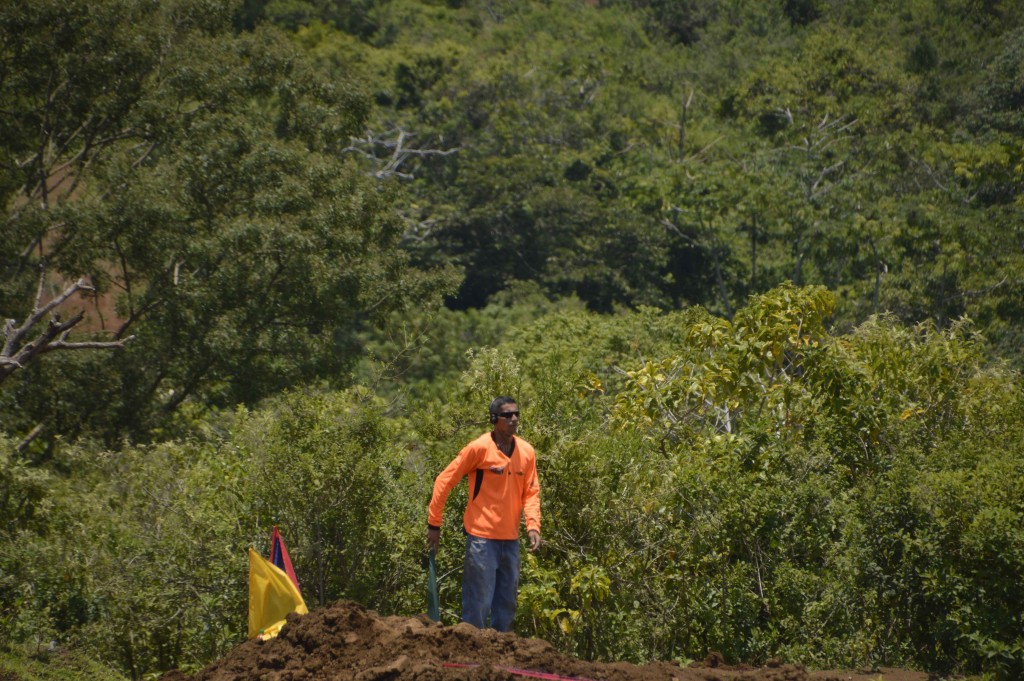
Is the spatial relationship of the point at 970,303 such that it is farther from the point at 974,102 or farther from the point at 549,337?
the point at 974,102

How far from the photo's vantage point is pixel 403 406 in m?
9.45

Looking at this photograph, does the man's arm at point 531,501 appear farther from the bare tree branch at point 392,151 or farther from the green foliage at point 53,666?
the bare tree branch at point 392,151

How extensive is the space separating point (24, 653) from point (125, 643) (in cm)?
68

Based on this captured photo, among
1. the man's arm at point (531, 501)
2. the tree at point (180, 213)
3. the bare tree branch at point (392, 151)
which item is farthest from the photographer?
the bare tree branch at point (392, 151)

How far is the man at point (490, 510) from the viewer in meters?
7.17

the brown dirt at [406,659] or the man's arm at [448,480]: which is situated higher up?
the man's arm at [448,480]

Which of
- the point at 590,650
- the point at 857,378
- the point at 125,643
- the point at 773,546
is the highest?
the point at 857,378

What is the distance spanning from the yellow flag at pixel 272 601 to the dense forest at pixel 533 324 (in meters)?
1.03

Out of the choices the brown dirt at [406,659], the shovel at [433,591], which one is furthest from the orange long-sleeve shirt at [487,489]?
the brown dirt at [406,659]

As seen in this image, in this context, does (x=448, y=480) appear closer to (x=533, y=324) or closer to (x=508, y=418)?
(x=508, y=418)

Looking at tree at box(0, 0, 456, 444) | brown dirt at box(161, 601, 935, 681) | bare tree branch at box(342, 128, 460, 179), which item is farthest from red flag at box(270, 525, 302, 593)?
bare tree branch at box(342, 128, 460, 179)

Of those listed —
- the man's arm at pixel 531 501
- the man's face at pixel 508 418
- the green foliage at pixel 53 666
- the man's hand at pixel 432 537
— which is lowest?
the green foliage at pixel 53 666

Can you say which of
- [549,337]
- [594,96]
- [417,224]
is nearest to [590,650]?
[549,337]

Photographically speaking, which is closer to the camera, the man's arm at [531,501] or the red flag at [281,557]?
the red flag at [281,557]
